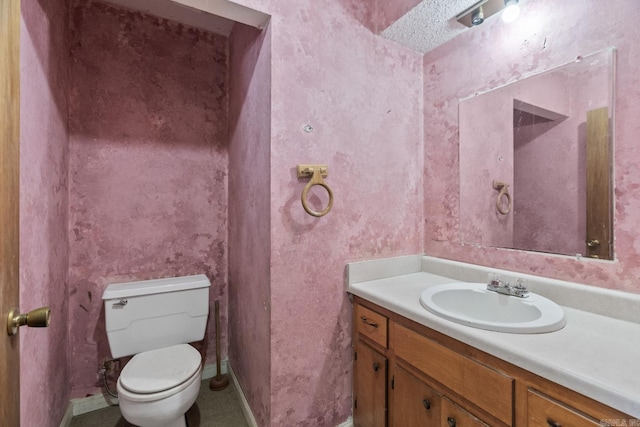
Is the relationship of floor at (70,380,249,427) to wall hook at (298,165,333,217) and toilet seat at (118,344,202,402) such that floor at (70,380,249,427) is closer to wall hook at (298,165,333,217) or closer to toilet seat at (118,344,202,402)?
toilet seat at (118,344,202,402)

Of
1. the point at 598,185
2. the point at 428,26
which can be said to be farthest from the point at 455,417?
the point at 428,26

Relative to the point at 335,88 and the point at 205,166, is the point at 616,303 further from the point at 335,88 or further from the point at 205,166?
the point at 205,166

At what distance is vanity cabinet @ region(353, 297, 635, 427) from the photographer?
0.74 m

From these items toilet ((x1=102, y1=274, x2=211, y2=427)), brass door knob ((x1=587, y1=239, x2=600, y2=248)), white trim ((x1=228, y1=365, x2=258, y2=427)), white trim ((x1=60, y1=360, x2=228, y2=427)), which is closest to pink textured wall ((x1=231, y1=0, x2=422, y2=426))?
white trim ((x1=228, y1=365, x2=258, y2=427))

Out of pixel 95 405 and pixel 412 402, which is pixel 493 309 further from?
pixel 95 405

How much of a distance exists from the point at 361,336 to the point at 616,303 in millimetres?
1001

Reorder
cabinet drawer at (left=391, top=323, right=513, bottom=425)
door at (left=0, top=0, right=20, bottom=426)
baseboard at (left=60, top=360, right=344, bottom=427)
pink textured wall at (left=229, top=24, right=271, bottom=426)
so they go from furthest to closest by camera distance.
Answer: baseboard at (left=60, top=360, right=344, bottom=427) → pink textured wall at (left=229, top=24, right=271, bottom=426) → cabinet drawer at (left=391, top=323, right=513, bottom=425) → door at (left=0, top=0, right=20, bottom=426)

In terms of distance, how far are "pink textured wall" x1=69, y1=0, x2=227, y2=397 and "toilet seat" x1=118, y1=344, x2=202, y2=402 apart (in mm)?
501

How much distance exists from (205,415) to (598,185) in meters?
2.33

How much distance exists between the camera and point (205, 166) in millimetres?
2096

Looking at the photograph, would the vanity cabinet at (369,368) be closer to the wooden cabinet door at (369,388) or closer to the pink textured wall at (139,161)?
the wooden cabinet door at (369,388)

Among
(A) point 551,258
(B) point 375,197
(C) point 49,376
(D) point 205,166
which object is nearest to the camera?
(A) point 551,258

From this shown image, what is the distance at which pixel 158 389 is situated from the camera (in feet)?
4.37

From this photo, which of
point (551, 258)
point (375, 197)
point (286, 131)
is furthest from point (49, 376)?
point (551, 258)
